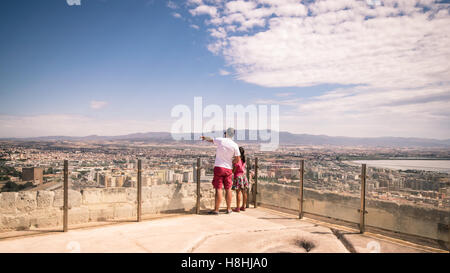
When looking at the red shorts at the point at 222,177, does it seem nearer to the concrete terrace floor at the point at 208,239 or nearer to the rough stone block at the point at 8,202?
the concrete terrace floor at the point at 208,239

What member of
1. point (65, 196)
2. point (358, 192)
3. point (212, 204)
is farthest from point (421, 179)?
point (65, 196)

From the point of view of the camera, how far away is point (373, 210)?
16.6 ft

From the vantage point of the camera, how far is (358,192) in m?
5.16

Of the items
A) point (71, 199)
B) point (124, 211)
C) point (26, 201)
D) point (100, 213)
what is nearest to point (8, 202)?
point (26, 201)

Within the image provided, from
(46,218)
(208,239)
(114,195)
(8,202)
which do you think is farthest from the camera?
(114,195)

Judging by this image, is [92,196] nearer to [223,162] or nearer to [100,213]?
[100,213]

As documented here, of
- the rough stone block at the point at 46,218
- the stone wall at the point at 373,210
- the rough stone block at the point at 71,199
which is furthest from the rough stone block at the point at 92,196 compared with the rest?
the stone wall at the point at 373,210

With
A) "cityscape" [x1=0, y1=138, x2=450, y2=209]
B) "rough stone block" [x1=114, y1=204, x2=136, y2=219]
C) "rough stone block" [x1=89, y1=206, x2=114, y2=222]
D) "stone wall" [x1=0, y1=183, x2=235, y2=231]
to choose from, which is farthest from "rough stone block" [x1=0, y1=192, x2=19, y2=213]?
"rough stone block" [x1=114, y1=204, x2=136, y2=219]

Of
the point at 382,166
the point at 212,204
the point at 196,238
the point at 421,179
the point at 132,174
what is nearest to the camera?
the point at 196,238

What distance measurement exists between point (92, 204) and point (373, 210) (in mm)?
5301

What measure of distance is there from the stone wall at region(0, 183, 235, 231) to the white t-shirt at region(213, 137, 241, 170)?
1139 mm

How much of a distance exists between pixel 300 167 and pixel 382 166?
1.49 metres

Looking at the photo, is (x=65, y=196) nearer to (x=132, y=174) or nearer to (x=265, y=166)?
(x=132, y=174)

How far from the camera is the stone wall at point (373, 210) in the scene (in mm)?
4535
